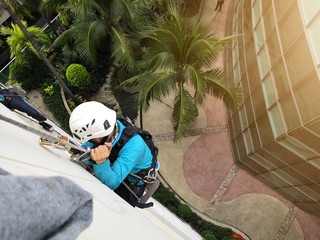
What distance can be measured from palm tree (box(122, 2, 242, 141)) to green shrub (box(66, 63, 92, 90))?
354cm

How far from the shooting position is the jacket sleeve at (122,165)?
15.6 ft

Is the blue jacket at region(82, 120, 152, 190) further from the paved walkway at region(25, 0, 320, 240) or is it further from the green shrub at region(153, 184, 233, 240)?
the paved walkway at region(25, 0, 320, 240)

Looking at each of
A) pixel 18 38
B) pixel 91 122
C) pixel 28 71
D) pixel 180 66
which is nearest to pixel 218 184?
pixel 180 66

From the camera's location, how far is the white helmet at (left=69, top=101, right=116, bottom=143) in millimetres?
5172

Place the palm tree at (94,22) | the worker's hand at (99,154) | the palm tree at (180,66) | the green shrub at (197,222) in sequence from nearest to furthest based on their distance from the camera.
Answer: the worker's hand at (99,154) < the palm tree at (180,66) < the palm tree at (94,22) < the green shrub at (197,222)

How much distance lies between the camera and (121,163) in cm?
523

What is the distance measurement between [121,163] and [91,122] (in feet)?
2.53

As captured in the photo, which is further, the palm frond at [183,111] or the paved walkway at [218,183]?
the paved walkway at [218,183]

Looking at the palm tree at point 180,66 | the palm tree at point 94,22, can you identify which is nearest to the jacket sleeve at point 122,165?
the palm tree at point 180,66

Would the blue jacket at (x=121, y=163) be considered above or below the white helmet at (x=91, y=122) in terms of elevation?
below

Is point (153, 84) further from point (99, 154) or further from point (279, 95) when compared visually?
point (99, 154)

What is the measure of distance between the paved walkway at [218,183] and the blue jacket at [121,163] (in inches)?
305

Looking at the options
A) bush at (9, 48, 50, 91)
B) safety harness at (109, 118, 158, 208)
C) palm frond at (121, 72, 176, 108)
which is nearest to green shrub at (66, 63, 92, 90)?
bush at (9, 48, 50, 91)

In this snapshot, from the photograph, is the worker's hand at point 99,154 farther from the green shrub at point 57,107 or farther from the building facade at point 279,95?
the green shrub at point 57,107
